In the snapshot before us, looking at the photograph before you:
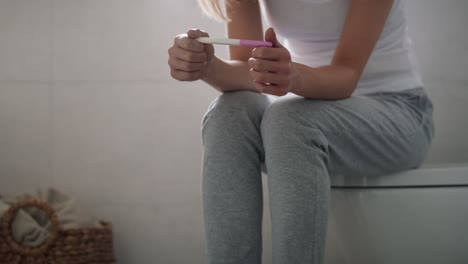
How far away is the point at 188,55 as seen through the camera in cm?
84

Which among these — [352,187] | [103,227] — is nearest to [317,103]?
[352,187]

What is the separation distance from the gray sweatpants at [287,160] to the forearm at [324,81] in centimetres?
Answer: 1

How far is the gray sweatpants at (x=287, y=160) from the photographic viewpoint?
0.75 m

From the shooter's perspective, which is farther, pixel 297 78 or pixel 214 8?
pixel 214 8

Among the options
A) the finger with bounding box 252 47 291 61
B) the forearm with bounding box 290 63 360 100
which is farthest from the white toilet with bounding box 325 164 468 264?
→ the finger with bounding box 252 47 291 61

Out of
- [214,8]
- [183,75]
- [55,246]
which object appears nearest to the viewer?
[183,75]

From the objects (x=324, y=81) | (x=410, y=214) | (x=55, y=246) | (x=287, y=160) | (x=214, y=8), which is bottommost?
(x=55, y=246)

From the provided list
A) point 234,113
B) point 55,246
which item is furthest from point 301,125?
point 55,246

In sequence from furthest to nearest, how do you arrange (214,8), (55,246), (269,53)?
(55,246), (214,8), (269,53)

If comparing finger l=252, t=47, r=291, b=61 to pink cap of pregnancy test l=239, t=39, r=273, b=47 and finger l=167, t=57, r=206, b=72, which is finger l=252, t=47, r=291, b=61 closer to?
pink cap of pregnancy test l=239, t=39, r=273, b=47

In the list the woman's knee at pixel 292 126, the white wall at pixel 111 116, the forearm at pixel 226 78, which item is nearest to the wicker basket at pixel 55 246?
the white wall at pixel 111 116

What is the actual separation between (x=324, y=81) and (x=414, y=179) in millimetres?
240

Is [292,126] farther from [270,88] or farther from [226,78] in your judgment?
[226,78]

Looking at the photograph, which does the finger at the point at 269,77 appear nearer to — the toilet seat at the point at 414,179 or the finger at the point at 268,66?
the finger at the point at 268,66
